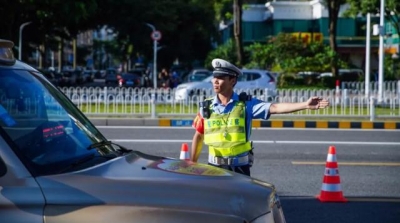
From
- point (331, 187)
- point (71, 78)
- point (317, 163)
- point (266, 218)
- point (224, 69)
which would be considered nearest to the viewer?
point (266, 218)

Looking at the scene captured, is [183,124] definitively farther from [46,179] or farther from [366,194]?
[46,179]

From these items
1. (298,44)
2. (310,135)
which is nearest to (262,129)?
(310,135)

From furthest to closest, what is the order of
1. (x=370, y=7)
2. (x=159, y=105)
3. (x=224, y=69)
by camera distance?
(x=370, y=7), (x=159, y=105), (x=224, y=69)

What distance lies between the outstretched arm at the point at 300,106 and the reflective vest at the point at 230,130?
27 cm

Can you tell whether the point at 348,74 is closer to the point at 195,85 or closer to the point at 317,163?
the point at 195,85

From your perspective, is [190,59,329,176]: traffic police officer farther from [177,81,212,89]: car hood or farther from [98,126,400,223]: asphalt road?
[177,81,212,89]: car hood

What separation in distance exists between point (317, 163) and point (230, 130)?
7136 mm

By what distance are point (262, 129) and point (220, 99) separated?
44.5ft

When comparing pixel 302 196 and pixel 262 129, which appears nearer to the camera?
pixel 302 196

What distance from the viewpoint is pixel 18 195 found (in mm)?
3600

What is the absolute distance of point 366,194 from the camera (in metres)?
10.8

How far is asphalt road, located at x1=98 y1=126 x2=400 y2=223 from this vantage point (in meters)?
9.70

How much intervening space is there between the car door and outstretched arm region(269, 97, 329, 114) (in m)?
3.08

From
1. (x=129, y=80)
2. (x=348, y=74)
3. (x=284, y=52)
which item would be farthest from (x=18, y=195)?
(x=129, y=80)
